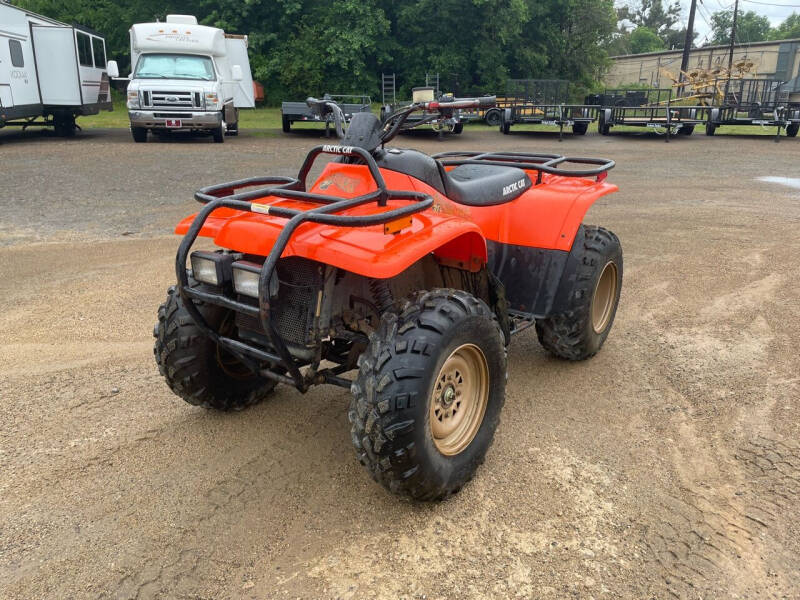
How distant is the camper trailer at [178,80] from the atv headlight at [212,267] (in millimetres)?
14523

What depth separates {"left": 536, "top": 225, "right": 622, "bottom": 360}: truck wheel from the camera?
4.14 meters

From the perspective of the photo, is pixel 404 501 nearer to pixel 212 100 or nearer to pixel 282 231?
pixel 282 231

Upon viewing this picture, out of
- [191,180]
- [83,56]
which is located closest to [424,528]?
[191,180]

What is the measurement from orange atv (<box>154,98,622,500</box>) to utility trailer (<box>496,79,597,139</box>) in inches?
732

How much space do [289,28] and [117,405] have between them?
29965 millimetres

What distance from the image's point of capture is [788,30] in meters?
91.7

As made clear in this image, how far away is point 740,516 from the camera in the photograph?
9.51ft

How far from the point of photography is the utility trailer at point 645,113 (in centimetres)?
2111

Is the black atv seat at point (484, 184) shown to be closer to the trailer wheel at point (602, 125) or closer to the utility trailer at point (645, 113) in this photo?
the utility trailer at point (645, 113)

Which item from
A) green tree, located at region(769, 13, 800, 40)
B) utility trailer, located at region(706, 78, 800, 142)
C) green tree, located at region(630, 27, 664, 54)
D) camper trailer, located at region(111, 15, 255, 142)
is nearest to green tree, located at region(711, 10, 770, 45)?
green tree, located at region(769, 13, 800, 40)

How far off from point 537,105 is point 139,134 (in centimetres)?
1267

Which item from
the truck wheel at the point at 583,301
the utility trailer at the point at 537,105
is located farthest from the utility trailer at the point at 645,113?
the truck wheel at the point at 583,301

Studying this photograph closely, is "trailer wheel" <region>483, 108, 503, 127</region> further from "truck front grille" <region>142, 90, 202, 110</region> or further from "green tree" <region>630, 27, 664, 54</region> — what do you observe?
"green tree" <region>630, 27, 664, 54</region>

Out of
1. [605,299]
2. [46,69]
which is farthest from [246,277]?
[46,69]
